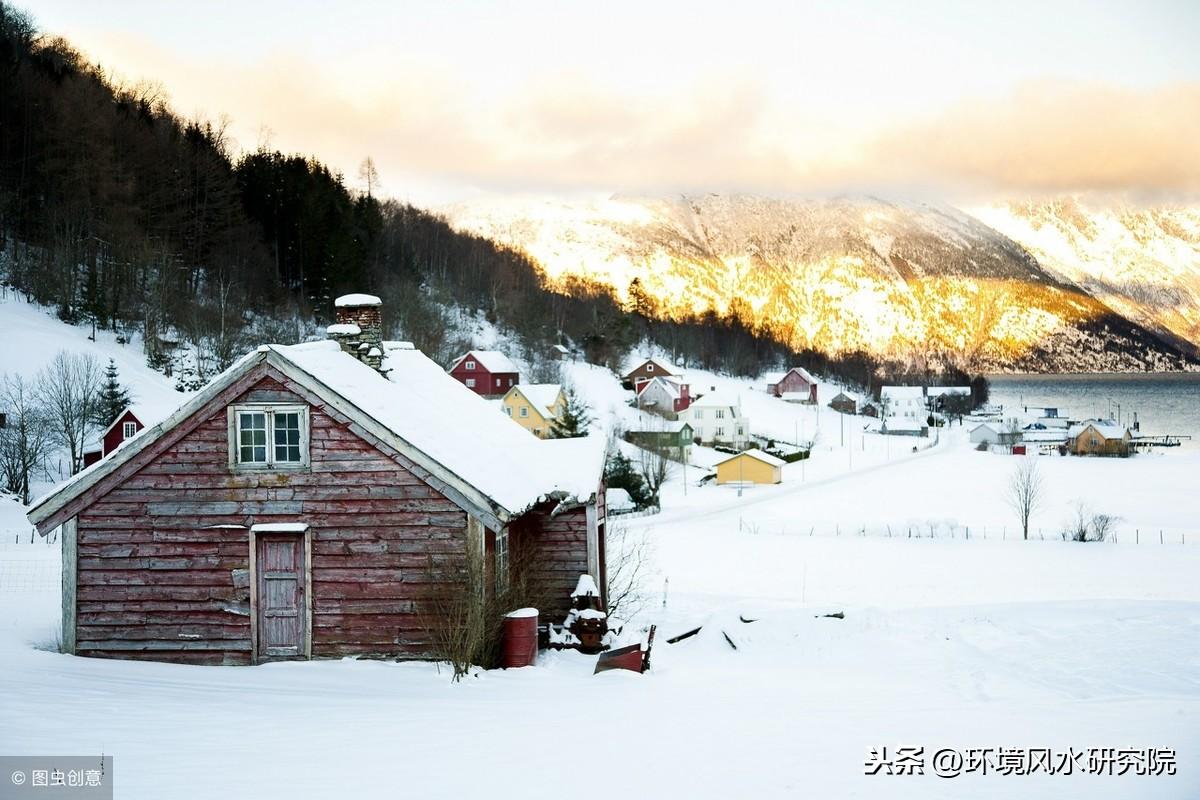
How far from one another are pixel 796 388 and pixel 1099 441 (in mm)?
51997

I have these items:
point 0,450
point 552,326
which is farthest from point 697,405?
point 0,450

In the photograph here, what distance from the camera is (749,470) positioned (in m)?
82.4

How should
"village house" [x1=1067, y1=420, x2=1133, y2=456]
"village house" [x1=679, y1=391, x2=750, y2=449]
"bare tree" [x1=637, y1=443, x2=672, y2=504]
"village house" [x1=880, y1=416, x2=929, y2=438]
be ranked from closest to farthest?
"bare tree" [x1=637, y1=443, x2=672, y2=504]
"village house" [x1=679, y1=391, x2=750, y2=449]
"village house" [x1=1067, y1=420, x2=1133, y2=456]
"village house" [x1=880, y1=416, x2=929, y2=438]

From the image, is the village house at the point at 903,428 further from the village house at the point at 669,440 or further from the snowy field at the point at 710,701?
the snowy field at the point at 710,701

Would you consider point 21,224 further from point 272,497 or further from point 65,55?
point 272,497

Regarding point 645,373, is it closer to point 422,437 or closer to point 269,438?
point 422,437

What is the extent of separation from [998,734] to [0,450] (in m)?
46.3

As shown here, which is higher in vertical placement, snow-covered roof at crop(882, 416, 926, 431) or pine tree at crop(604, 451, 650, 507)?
snow-covered roof at crop(882, 416, 926, 431)

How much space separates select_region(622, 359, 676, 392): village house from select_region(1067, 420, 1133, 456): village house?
54.8 m

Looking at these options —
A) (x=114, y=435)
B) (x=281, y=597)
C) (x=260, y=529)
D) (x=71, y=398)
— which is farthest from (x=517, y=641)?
(x=71, y=398)

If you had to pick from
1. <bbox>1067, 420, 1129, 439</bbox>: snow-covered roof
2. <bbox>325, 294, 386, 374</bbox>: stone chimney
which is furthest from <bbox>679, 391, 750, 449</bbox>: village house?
<bbox>325, 294, 386, 374</bbox>: stone chimney

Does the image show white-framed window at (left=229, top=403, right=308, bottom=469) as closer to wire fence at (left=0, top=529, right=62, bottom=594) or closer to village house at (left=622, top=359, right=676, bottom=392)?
wire fence at (left=0, top=529, right=62, bottom=594)

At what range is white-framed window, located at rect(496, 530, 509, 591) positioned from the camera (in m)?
16.0

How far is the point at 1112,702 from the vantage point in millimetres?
14852
